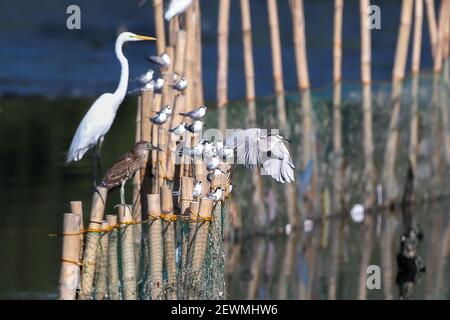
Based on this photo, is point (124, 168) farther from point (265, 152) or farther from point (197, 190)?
point (265, 152)

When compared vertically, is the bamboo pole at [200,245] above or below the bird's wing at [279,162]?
below

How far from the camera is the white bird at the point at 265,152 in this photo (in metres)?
9.87

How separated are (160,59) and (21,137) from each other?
10528 mm

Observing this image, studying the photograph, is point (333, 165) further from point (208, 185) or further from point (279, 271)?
point (208, 185)

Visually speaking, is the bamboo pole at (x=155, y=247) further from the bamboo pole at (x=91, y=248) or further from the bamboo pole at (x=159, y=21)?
the bamboo pole at (x=159, y=21)

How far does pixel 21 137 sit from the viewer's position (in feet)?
73.4

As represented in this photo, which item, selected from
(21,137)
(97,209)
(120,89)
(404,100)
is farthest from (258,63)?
(97,209)

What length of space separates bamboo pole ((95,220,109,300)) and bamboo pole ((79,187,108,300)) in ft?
0.20

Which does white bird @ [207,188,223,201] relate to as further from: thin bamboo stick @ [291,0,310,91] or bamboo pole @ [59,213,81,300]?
thin bamboo stick @ [291,0,310,91]

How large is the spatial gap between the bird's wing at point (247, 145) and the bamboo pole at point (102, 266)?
1.75 m

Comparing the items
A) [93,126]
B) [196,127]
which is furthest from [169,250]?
[196,127]

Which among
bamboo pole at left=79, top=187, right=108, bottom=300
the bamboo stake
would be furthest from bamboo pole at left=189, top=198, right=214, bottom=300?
bamboo pole at left=79, top=187, right=108, bottom=300

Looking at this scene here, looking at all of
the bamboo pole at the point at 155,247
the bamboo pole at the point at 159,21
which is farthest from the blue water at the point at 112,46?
the bamboo pole at the point at 155,247

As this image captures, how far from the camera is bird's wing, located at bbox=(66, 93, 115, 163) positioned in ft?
33.1
